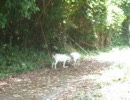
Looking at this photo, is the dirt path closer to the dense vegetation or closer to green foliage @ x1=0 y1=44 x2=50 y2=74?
green foliage @ x1=0 y1=44 x2=50 y2=74

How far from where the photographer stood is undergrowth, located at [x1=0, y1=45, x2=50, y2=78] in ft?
40.5

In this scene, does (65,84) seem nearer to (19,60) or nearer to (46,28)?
(19,60)

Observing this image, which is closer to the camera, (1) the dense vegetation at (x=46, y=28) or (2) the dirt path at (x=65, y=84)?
(2) the dirt path at (x=65, y=84)

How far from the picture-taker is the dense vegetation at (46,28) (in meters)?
12.3

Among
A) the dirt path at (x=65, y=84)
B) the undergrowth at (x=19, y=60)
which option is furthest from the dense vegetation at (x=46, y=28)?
the dirt path at (x=65, y=84)

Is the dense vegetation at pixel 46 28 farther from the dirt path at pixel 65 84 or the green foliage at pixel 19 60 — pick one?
the dirt path at pixel 65 84

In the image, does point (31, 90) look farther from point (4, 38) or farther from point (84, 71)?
point (4, 38)

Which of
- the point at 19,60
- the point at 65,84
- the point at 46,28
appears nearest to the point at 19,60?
the point at 19,60

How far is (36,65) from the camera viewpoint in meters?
13.5

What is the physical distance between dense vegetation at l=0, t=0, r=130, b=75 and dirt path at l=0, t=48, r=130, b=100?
1.39 metres

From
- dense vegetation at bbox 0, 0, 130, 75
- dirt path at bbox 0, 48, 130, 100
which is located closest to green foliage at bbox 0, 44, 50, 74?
dense vegetation at bbox 0, 0, 130, 75

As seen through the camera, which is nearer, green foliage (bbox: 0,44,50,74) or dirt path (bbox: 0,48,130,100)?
dirt path (bbox: 0,48,130,100)

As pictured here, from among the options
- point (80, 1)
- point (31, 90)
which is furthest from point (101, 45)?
point (31, 90)

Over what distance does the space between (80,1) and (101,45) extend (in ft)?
18.9
